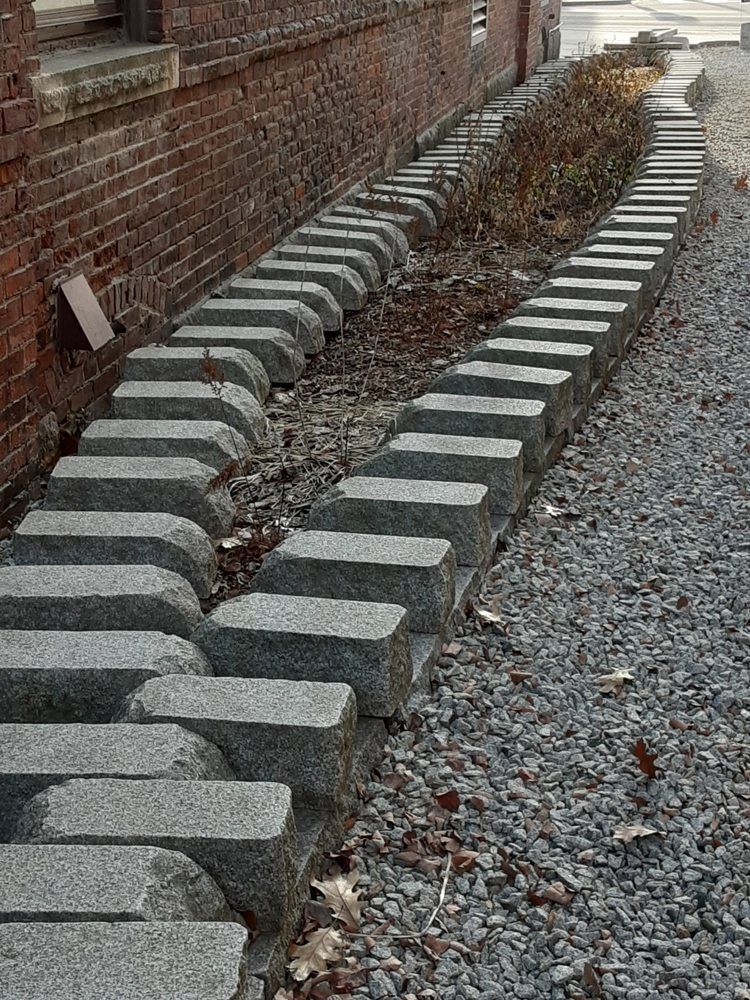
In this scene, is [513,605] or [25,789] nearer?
[25,789]

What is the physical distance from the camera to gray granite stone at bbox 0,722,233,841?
2545 millimetres

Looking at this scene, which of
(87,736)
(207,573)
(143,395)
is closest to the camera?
(87,736)

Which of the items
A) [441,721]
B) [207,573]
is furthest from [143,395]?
[441,721]

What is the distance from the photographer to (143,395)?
4.93 metres

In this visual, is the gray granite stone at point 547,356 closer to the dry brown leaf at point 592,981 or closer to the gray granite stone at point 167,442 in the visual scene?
the gray granite stone at point 167,442

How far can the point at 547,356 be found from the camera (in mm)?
5309

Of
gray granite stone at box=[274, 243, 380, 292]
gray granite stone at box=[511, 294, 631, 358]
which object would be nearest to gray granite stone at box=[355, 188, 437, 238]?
gray granite stone at box=[274, 243, 380, 292]

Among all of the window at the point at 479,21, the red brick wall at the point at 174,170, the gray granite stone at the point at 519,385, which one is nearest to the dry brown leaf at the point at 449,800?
the red brick wall at the point at 174,170

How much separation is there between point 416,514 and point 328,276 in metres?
3.12

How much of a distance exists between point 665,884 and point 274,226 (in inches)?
207

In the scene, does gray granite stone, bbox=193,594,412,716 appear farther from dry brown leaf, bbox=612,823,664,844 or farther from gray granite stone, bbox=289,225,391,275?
gray granite stone, bbox=289,225,391,275

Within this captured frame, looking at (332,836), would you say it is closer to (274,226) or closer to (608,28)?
(274,226)

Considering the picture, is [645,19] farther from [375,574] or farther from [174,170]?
[375,574]

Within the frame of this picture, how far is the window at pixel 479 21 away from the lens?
1299cm
